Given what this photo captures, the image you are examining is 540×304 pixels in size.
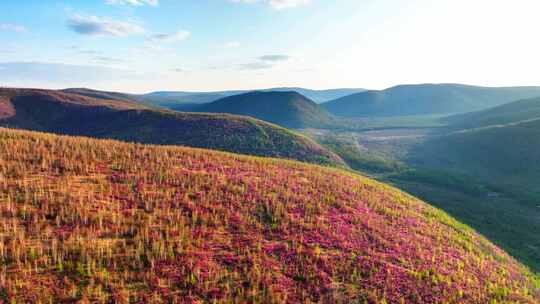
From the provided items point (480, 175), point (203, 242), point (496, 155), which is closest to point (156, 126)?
point (203, 242)

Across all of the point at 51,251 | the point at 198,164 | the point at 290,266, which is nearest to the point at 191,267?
the point at 290,266

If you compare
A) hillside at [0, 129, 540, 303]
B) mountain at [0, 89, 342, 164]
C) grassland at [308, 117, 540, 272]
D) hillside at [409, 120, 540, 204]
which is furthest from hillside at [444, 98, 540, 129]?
hillside at [0, 129, 540, 303]

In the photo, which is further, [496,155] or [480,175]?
[496,155]

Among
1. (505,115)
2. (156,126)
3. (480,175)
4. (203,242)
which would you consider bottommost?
(480,175)

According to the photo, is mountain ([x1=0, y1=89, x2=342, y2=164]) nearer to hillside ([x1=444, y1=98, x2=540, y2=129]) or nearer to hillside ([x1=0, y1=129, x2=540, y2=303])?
hillside ([x1=0, y1=129, x2=540, y2=303])

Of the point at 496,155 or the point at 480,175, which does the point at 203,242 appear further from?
the point at 496,155

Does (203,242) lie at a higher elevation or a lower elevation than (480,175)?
higher
